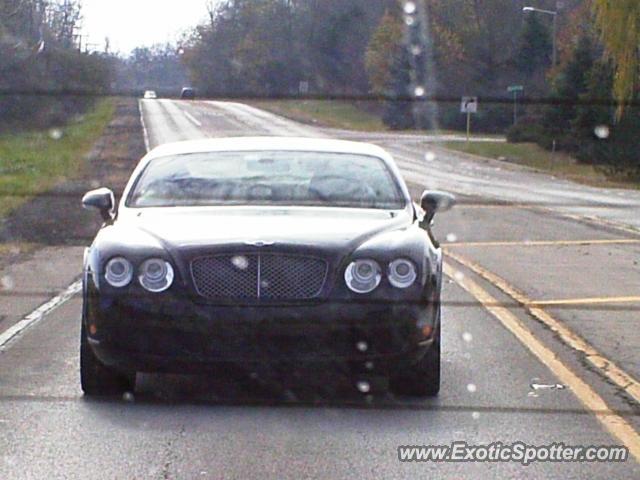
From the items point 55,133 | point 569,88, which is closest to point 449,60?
point 569,88

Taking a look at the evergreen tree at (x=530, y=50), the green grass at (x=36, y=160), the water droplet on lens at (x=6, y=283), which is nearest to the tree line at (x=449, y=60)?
the evergreen tree at (x=530, y=50)

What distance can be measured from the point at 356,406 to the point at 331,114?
67.6ft

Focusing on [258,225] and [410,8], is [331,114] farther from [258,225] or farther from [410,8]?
[258,225]

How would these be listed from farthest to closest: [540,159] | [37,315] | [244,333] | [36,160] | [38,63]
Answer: [540,159]
[36,160]
[38,63]
[37,315]
[244,333]

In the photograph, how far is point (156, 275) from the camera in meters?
6.46

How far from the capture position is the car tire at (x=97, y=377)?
6.86m

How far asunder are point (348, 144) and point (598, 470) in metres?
3.46

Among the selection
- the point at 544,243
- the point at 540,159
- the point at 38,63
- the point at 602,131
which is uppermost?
the point at 38,63

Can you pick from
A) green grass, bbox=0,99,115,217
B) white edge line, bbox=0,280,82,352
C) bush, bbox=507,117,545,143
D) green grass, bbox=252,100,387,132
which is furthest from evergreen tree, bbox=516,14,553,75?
white edge line, bbox=0,280,82,352

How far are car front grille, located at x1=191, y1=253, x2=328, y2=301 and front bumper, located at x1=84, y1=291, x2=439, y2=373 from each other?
0.07 m

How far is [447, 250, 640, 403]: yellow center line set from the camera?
7559mm

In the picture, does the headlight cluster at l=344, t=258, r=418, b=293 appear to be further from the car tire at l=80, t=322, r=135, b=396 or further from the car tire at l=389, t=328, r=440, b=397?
the car tire at l=80, t=322, r=135, b=396

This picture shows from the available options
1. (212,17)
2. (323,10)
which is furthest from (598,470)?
(323,10)

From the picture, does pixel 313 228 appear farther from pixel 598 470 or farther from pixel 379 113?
pixel 379 113
